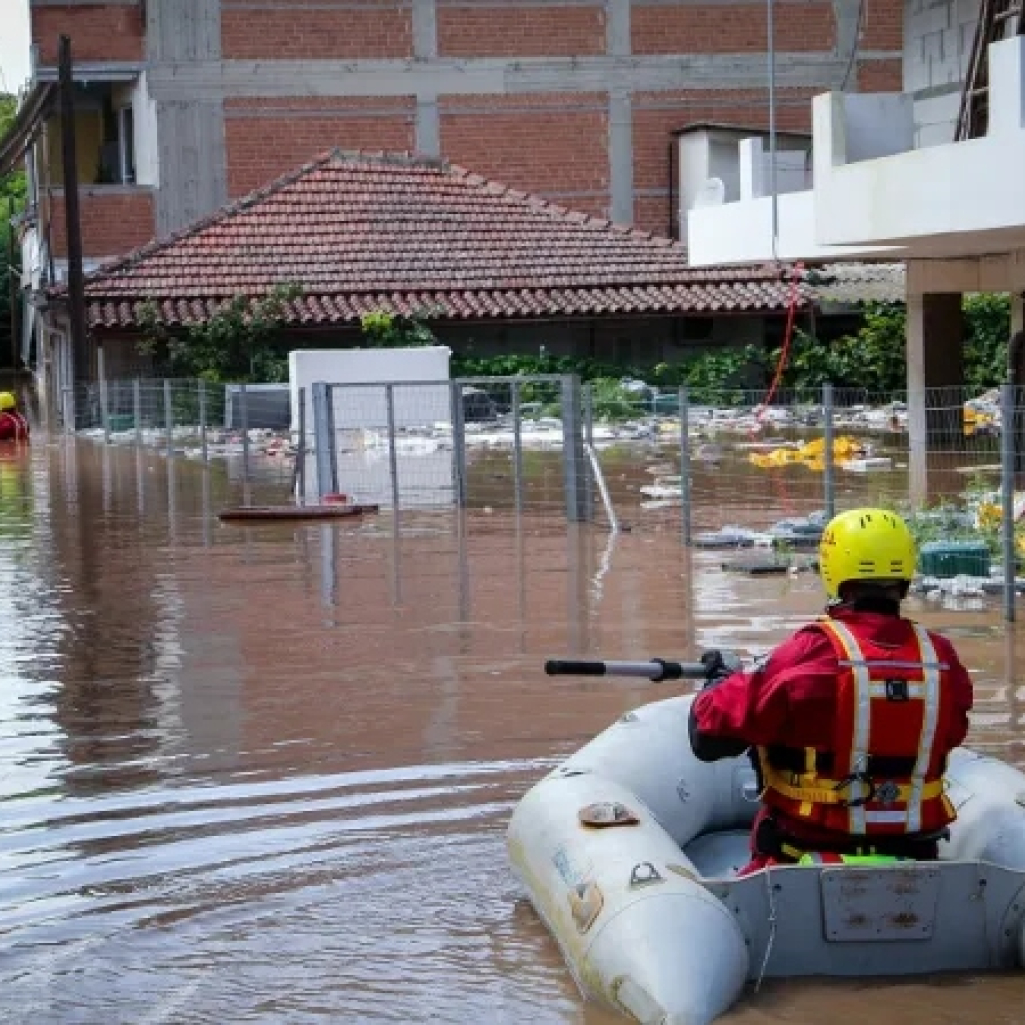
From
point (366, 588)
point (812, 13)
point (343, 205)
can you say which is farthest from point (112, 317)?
point (366, 588)

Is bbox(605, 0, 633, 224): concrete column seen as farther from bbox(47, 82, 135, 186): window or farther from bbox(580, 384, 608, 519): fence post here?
bbox(580, 384, 608, 519): fence post

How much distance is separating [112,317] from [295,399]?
9.98m

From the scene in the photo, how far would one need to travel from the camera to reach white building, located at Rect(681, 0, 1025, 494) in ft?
68.6

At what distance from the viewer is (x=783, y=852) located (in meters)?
6.97

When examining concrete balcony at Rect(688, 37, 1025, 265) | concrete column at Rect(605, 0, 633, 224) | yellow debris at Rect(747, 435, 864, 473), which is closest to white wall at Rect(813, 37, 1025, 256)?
concrete balcony at Rect(688, 37, 1025, 265)

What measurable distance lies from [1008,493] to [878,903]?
298 inches

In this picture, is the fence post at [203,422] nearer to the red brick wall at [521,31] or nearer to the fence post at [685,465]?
the fence post at [685,465]

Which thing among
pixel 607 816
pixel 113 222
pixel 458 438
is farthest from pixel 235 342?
pixel 607 816

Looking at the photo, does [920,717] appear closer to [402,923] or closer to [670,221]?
[402,923]

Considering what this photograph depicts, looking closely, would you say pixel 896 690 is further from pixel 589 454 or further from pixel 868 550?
pixel 589 454

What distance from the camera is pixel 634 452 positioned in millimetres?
31453

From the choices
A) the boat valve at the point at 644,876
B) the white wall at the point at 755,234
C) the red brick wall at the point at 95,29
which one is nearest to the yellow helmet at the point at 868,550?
the boat valve at the point at 644,876

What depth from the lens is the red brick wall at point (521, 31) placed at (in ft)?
156

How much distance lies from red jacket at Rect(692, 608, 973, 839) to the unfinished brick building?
134ft
